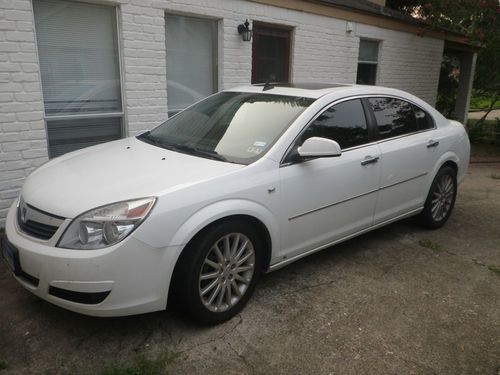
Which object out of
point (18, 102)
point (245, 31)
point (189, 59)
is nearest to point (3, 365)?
point (18, 102)

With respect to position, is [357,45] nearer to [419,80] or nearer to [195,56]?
[419,80]

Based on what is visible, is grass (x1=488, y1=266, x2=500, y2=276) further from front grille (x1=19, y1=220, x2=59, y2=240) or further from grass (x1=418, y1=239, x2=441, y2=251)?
front grille (x1=19, y1=220, x2=59, y2=240)

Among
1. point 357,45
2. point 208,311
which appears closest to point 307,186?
point 208,311

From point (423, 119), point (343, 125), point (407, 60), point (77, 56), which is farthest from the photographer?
point (407, 60)

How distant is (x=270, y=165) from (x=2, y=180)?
10.0 feet

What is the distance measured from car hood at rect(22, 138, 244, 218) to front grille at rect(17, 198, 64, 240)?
4cm

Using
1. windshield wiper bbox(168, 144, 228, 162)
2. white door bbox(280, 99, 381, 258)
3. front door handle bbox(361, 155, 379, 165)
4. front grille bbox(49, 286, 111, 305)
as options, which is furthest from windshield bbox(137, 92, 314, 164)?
front grille bbox(49, 286, 111, 305)

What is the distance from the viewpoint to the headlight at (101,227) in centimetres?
252

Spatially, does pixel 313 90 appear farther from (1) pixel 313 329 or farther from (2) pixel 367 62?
(2) pixel 367 62

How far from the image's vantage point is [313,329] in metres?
3.01

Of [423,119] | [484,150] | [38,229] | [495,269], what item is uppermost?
[423,119]

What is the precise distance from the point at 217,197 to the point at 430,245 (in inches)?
105

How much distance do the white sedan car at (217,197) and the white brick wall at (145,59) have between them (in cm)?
147

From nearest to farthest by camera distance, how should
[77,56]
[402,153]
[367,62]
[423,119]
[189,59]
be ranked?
[402,153] → [423,119] → [77,56] → [189,59] → [367,62]
